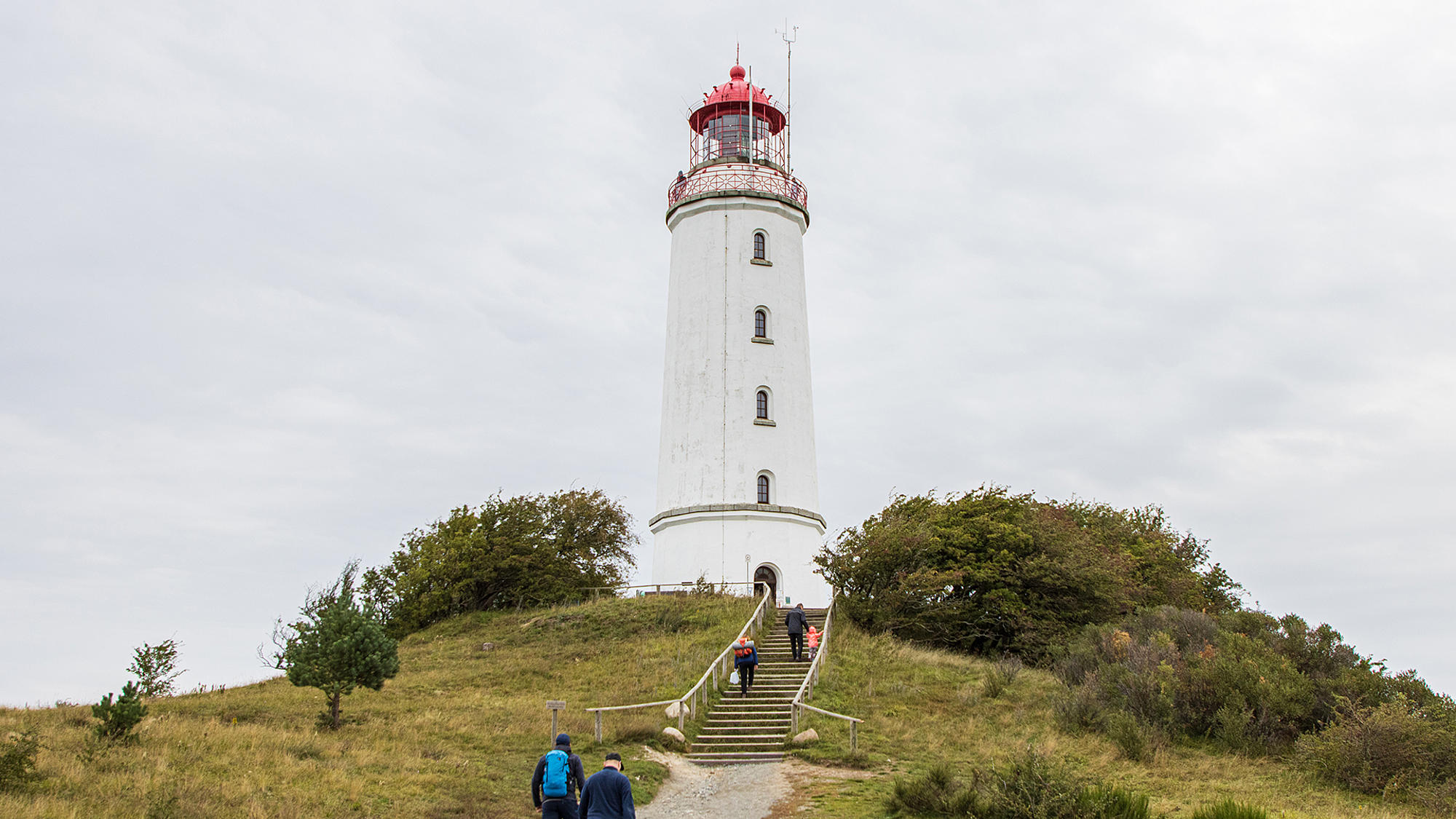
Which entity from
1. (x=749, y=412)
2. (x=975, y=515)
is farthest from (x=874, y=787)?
(x=749, y=412)

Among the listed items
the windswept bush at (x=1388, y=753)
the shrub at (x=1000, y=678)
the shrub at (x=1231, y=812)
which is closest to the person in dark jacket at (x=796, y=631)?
the shrub at (x=1000, y=678)

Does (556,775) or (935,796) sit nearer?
(556,775)

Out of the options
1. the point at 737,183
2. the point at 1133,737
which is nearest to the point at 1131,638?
the point at 1133,737

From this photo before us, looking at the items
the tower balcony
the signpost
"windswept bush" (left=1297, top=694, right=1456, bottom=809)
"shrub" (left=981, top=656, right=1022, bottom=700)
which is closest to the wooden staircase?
the signpost

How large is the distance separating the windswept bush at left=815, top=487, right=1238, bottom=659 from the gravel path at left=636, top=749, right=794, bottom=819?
11.2 m

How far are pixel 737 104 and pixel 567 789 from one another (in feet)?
90.7

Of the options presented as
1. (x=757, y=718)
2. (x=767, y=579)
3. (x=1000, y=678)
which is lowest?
(x=757, y=718)

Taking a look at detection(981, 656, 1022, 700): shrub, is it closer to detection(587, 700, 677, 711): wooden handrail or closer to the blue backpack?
detection(587, 700, 677, 711): wooden handrail

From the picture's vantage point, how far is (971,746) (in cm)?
1750

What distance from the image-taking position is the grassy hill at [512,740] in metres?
12.2

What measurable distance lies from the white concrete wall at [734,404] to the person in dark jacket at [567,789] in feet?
63.9

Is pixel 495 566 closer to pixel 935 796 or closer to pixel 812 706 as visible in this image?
pixel 812 706

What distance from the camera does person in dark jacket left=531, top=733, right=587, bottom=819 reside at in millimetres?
10695

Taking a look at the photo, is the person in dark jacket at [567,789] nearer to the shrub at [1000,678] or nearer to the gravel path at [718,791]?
the gravel path at [718,791]
